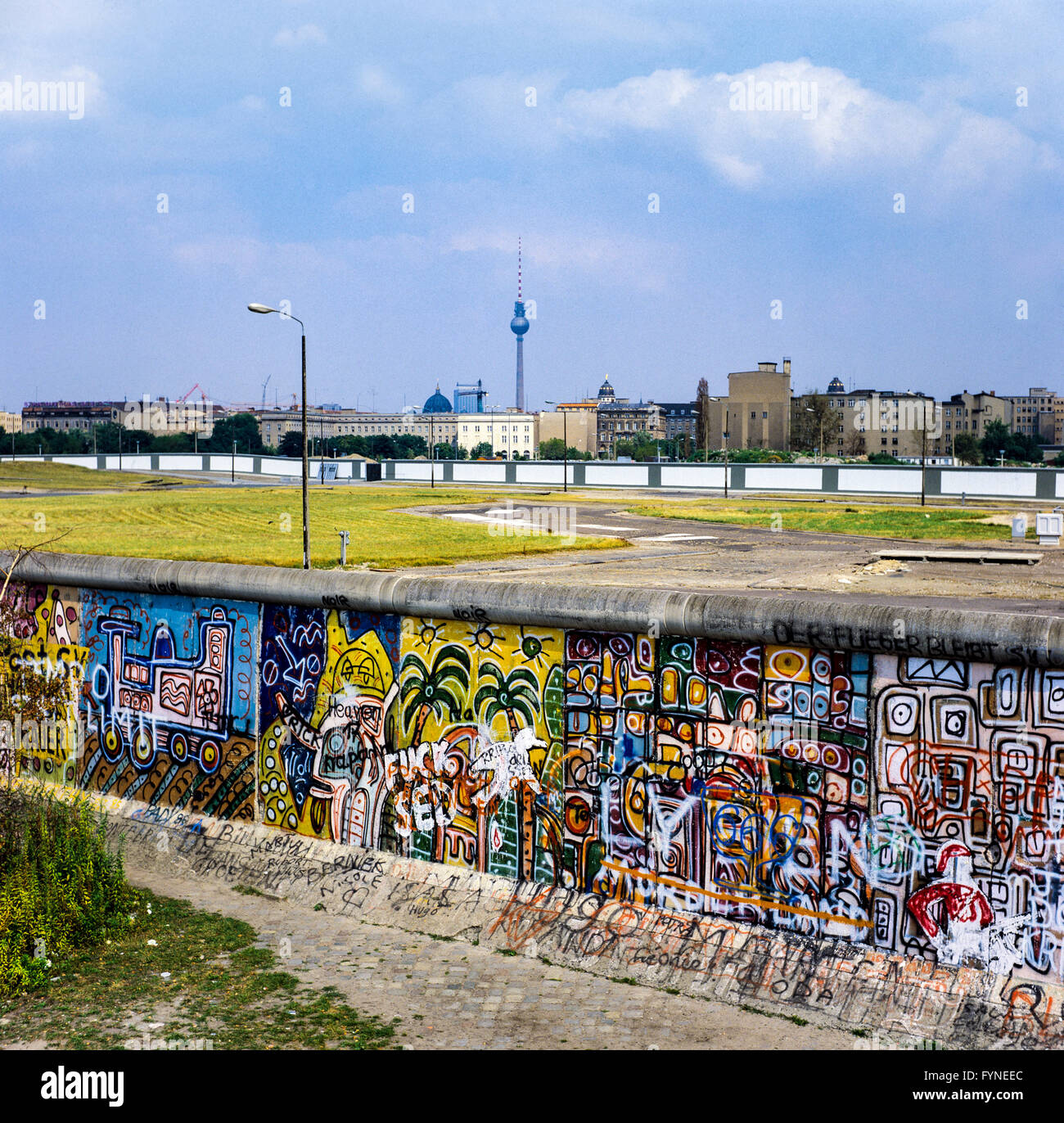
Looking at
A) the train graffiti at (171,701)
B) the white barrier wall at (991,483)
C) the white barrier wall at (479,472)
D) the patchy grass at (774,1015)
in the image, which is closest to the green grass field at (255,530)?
the train graffiti at (171,701)

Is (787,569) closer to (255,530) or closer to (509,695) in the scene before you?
(255,530)

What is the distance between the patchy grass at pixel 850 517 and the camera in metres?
58.0

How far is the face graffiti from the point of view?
7117 mm

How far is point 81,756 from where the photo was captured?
12281mm

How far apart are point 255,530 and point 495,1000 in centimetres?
5009

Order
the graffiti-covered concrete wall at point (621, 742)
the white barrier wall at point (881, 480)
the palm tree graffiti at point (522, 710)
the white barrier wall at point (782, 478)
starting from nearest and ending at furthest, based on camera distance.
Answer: the graffiti-covered concrete wall at point (621, 742), the palm tree graffiti at point (522, 710), the white barrier wall at point (881, 480), the white barrier wall at point (782, 478)

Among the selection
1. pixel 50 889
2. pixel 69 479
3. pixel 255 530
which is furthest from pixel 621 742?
pixel 69 479

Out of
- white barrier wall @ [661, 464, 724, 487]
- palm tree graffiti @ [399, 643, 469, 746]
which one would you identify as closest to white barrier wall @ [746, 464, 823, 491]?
white barrier wall @ [661, 464, 724, 487]

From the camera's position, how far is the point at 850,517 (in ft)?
227

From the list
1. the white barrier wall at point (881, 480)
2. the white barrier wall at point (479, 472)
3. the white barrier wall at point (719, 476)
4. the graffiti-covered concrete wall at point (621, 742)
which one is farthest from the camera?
the white barrier wall at point (479, 472)

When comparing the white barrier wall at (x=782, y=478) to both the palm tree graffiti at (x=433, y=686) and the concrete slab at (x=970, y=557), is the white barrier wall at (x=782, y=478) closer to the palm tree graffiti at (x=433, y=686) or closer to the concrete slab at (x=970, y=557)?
the concrete slab at (x=970, y=557)
